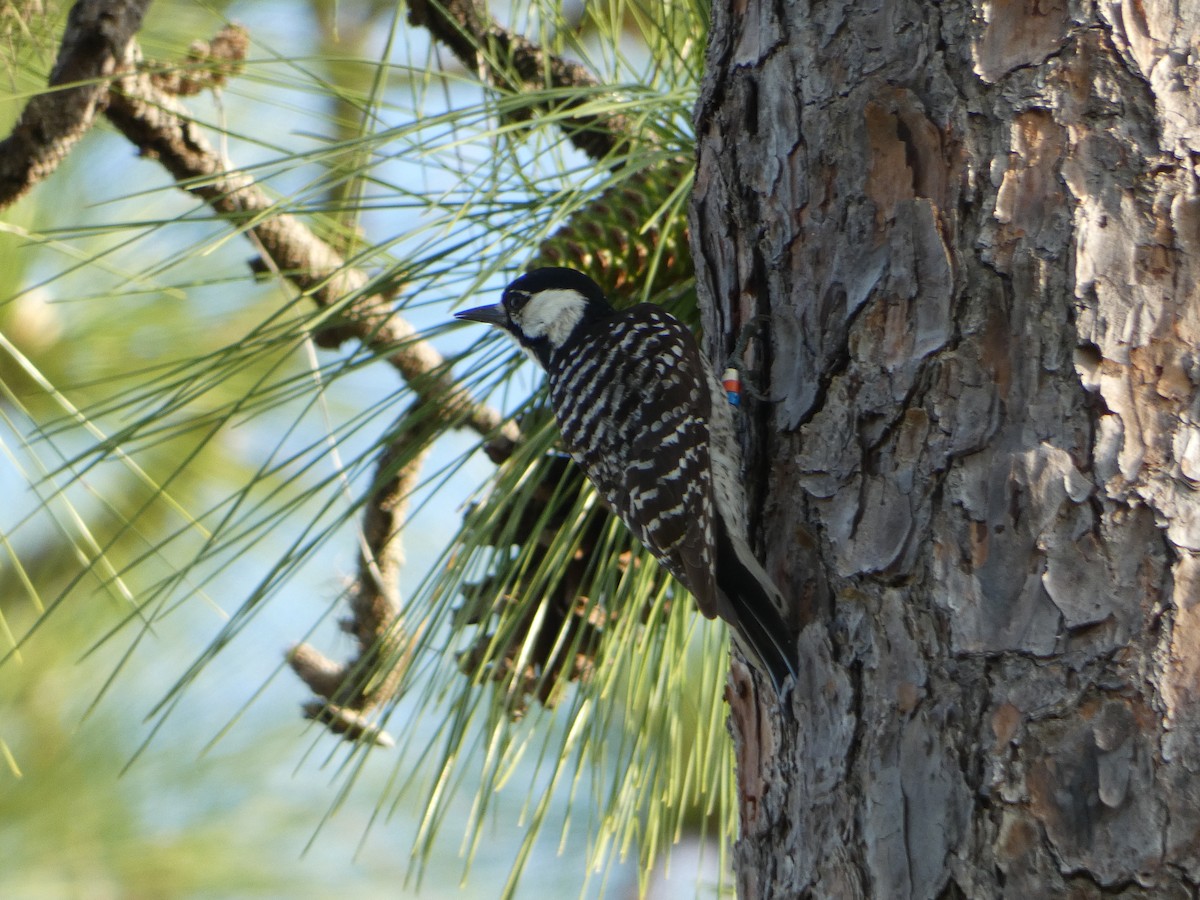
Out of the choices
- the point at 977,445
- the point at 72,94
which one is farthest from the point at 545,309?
the point at 977,445

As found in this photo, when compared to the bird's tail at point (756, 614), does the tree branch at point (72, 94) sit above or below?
above

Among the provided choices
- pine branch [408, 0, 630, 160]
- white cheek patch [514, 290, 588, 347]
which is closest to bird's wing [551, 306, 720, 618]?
white cheek patch [514, 290, 588, 347]

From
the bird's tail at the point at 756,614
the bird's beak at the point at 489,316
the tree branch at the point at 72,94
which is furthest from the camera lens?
the bird's beak at the point at 489,316

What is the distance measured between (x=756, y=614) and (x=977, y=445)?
14.0 inches

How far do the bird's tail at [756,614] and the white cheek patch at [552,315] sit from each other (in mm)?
684

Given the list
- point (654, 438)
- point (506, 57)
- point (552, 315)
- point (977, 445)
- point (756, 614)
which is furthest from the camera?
point (506, 57)

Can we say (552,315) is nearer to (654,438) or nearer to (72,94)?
(654,438)

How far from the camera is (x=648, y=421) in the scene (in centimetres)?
203

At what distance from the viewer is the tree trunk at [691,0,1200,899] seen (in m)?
1.13

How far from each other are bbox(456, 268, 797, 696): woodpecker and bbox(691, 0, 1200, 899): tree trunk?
11cm

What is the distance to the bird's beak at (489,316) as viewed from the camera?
2100 millimetres

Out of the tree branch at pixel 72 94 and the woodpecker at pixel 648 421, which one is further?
the tree branch at pixel 72 94

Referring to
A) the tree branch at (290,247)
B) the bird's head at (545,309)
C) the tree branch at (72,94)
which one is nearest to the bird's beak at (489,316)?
the bird's head at (545,309)

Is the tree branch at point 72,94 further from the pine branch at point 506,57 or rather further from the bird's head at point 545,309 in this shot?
the bird's head at point 545,309
